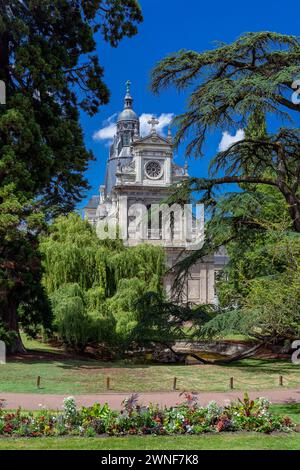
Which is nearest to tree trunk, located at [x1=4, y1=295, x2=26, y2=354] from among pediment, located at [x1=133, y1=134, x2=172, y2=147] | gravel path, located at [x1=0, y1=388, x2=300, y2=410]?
gravel path, located at [x1=0, y1=388, x2=300, y2=410]

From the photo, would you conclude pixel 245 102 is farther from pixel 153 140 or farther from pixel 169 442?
pixel 153 140

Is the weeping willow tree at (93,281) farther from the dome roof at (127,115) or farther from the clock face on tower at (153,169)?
the dome roof at (127,115)

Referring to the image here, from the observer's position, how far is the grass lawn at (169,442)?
338 inches

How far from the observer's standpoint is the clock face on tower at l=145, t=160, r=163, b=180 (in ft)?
168

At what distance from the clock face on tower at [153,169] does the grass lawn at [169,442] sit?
139ft

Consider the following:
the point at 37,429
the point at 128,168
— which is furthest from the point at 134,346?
the point at 128,168

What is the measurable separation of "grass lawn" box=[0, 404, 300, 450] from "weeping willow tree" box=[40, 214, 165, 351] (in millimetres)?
12122

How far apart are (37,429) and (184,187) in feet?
44.2

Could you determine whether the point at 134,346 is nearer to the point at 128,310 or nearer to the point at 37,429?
the point at 128,310

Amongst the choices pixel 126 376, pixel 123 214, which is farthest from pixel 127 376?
pixel 123 214

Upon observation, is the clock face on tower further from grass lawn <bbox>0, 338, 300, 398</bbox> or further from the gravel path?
the gravel path

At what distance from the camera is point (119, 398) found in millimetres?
13203

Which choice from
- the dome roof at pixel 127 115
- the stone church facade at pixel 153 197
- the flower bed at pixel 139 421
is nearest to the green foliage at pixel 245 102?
the flower bed at pixel 139 421
